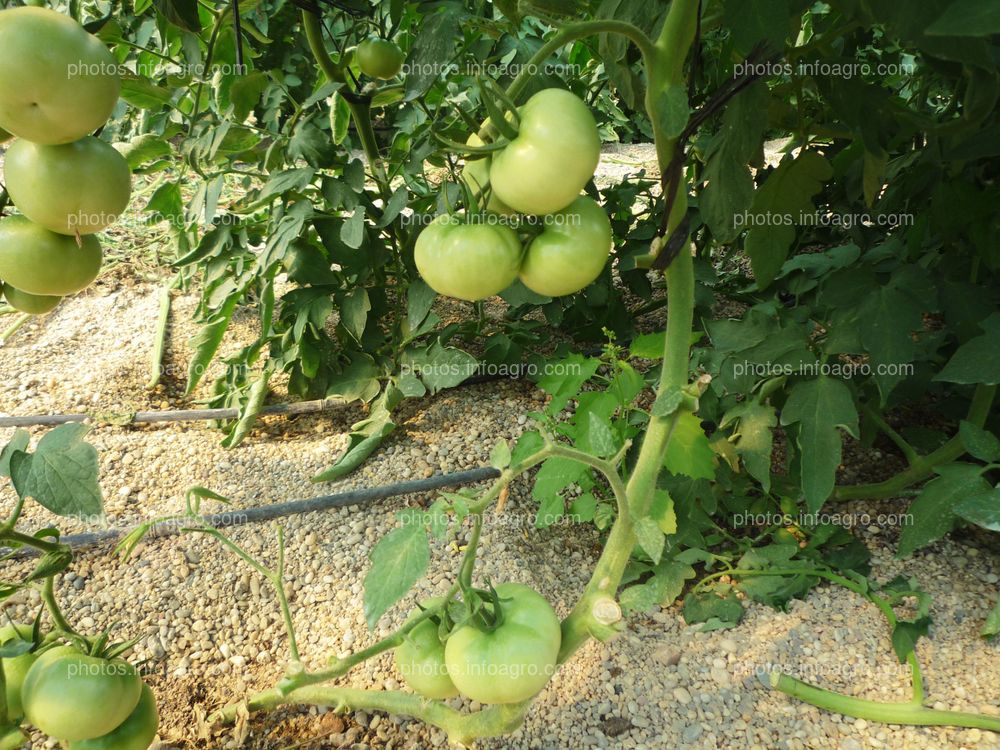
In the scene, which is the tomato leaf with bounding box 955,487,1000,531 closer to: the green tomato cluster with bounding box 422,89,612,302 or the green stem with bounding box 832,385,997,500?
the green stem with bounding box 832,385,997,500

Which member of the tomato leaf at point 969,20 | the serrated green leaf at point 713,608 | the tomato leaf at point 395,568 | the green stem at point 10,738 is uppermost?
the tomato leaf at point 969,20

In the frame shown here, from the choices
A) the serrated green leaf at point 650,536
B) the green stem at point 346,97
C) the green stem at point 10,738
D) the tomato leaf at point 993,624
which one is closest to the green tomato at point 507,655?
the serrated green leaf at point 650,536

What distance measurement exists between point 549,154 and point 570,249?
87mm

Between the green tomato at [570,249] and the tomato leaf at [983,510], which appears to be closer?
the green tomato at [570,249]

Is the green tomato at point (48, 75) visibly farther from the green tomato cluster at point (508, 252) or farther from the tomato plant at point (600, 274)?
the green tomato cluster at point (508, 252)

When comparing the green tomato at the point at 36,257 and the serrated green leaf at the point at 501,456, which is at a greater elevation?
the green tomato at the point at 36,257

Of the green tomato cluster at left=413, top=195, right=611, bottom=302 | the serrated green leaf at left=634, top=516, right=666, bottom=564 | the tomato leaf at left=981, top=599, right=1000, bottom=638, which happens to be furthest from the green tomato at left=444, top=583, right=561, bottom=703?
the tomato leaf at left=981, top=599, right=1000, bottom=638

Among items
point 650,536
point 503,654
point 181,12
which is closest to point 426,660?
point 503,654

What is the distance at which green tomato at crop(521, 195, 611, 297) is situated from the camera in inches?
22.9

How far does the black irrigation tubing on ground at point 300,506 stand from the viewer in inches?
47.9

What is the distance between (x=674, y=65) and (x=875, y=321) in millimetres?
588

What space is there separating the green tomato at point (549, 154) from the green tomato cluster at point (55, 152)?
32 centimetres

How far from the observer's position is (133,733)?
0.79 metres

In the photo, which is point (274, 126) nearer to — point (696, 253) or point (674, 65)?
point (696, 253)
